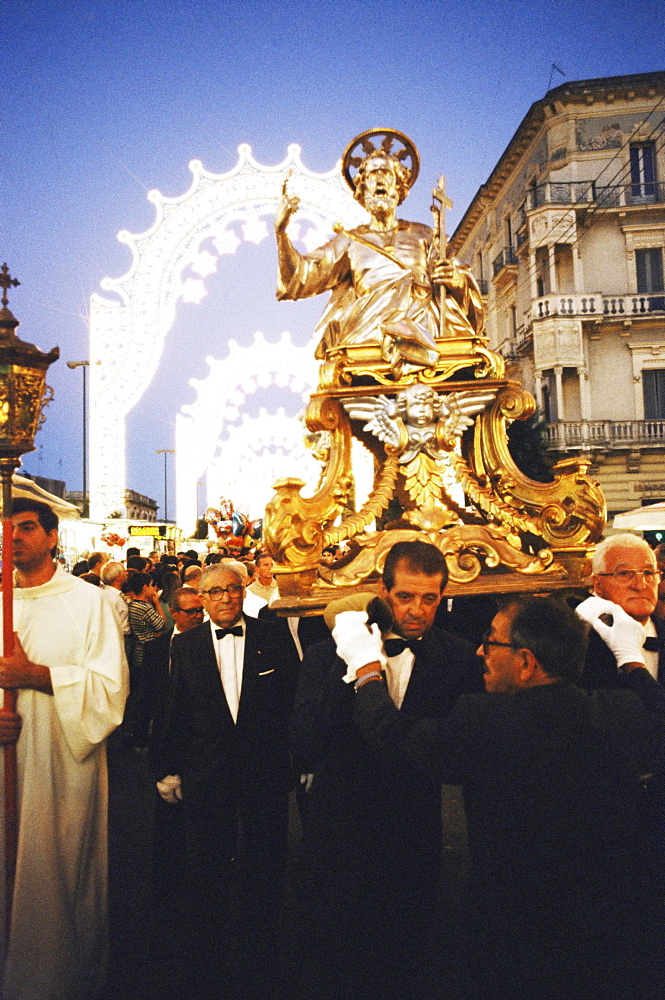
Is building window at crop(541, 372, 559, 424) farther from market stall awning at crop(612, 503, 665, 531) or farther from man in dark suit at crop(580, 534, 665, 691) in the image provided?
man in dark suit at crop(580, 534, 665, 691)

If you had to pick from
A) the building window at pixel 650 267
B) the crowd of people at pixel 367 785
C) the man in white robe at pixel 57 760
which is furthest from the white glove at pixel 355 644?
the building window at pixel 650 267

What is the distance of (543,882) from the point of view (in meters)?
1.84

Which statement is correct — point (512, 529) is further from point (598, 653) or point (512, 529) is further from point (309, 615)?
point (598, 653)

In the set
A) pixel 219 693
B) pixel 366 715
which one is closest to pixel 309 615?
pixel 219 693

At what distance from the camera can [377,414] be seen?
14.9 feet

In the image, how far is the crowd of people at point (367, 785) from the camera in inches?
73.4

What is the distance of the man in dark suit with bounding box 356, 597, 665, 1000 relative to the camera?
1836 mm

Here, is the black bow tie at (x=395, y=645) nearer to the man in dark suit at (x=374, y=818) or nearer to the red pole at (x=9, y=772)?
the man in dark suit at (x=374, y=818)

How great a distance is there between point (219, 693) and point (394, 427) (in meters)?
1.86

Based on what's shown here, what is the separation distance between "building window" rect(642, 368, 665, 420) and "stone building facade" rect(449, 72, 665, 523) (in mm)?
31

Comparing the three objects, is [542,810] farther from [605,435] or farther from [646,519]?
[605,435]

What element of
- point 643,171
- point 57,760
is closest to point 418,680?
point 57,760

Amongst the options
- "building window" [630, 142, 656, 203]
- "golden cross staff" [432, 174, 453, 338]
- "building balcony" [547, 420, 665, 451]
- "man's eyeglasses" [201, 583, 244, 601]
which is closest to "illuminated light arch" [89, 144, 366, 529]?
"golden cross staff" [432, 174, 453, 338]

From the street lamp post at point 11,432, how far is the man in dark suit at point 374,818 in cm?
101
